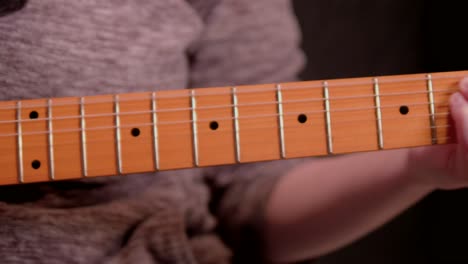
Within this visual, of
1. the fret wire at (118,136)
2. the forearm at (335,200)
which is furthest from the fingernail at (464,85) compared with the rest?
the fret wire at (118,136)

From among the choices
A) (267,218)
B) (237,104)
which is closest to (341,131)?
(237,104)

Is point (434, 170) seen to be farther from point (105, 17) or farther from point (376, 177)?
point (105, 17)

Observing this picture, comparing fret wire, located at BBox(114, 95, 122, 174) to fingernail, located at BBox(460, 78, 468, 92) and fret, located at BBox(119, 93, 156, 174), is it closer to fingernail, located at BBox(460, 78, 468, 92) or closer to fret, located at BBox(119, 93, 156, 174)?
fret, located at BBox(119, 93, 156, 174)

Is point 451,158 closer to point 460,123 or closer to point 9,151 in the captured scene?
point 460,123

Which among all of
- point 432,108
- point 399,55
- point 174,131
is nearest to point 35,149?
point 174,131

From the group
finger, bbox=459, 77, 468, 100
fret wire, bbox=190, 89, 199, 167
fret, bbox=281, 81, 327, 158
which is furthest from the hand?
fret wire, bbox=190, 89, 199, 167

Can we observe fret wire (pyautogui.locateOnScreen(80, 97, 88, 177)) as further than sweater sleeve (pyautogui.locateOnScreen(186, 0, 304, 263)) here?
No
